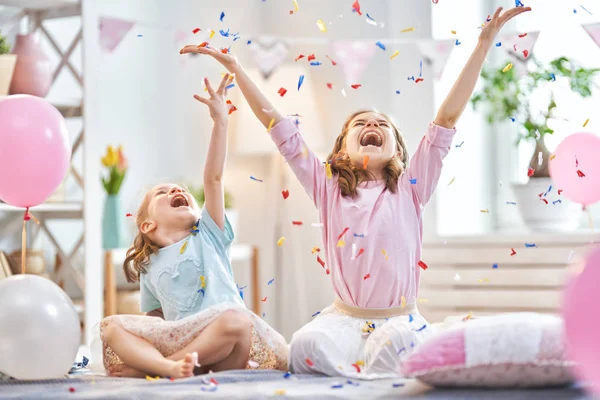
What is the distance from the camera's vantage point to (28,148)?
1934 millimetres

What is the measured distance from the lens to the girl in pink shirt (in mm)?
1867

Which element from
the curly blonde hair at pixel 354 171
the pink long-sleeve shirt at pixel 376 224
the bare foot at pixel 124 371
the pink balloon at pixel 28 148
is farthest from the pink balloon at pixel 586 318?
the pink balloon at pixel 28 148

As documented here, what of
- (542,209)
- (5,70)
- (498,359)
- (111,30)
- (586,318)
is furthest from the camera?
(542,209)

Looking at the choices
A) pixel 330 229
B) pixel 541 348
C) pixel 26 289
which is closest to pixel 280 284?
pixel 330 229

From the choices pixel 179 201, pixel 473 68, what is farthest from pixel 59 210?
pixel 473 68

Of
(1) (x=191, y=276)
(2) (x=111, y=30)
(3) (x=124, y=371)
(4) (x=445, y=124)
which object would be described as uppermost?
(2) (x=111, y=30)

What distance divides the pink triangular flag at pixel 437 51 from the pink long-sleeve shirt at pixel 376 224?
1.44 meters

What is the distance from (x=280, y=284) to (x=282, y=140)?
71.4 inches

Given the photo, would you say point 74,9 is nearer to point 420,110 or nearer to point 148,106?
point 148,106

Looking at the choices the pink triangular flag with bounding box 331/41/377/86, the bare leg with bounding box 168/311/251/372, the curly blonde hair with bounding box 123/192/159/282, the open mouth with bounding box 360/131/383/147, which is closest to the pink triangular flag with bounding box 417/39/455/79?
the pink triangular flag with bounding box 331/41/377/86

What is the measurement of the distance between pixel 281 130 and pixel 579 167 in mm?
876

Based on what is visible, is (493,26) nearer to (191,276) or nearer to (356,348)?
(356,348)

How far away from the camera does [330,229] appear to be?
6.80 ft

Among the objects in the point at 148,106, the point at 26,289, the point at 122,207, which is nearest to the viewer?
the point at 26,289
